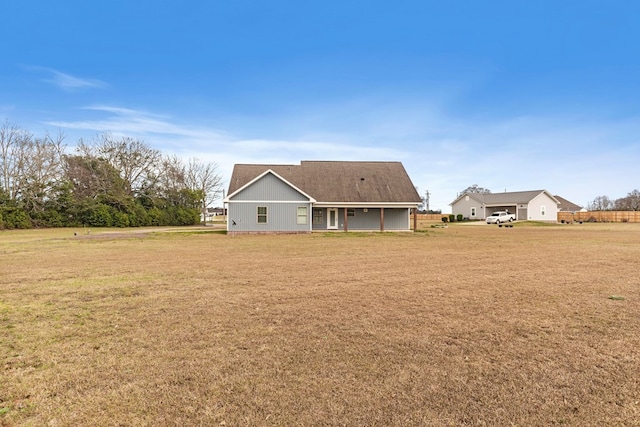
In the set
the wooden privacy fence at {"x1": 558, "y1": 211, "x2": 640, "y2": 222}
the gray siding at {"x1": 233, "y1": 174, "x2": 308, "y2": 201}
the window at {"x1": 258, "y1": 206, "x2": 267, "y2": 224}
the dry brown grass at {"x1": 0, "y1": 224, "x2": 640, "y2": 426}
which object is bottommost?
the dry brown grass at {"x1": 0, "y1": 224, "x2": 640, "y2": 426}

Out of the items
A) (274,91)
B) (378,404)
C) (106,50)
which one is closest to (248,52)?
(274,91)

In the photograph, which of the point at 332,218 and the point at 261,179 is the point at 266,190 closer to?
the point at 261,179

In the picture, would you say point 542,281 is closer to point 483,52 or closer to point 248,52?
point 483,52

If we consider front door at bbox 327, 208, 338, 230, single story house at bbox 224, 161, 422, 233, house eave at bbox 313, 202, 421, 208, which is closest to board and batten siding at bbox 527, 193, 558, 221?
single story house at bbox 224, 161, 422, 233

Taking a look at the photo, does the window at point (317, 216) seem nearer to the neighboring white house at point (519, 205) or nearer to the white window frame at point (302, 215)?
the white window frame at point (302, 215)

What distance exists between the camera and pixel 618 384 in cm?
316

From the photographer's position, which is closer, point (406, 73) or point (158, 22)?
point (158, 22)

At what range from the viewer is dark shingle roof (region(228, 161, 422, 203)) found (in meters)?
26.9

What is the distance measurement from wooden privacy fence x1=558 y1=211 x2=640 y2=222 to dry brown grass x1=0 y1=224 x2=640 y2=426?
5685 cm

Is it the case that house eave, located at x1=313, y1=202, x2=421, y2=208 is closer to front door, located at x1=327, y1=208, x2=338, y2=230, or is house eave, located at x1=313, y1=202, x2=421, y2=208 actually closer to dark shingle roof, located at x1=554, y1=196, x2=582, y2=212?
front door, located at x1=327, y1=208, x2=338, y2=230

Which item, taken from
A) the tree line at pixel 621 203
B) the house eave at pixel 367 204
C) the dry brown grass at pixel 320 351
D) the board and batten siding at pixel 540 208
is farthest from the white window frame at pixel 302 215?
the tree line at pixel 621 203

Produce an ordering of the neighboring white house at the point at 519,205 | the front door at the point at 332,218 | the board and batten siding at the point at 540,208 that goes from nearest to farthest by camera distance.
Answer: the front door at the point at 332,218, the board and batten siding at the point at 540,208, the neighboring white house at the point at 519,205

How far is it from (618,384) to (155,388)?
4127 mm

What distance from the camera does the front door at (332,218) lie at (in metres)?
27.3
